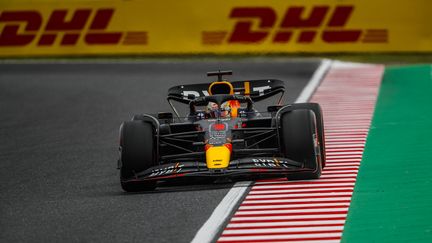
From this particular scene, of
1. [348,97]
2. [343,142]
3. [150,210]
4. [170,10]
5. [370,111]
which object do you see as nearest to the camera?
[150,210]

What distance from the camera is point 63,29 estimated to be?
2959 centimetres

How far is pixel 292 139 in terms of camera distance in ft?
43.2

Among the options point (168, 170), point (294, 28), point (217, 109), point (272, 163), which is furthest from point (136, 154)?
point (294, 28)

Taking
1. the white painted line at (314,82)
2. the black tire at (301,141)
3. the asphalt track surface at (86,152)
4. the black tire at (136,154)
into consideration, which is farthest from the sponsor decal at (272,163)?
the white painted line at (314,82)

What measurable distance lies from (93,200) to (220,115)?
2.04 m

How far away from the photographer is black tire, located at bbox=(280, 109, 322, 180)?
13.1m

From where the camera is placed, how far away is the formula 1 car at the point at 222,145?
42.3 feet

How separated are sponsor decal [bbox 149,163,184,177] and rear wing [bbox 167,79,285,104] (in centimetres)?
192

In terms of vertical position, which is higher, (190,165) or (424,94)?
(424,94)

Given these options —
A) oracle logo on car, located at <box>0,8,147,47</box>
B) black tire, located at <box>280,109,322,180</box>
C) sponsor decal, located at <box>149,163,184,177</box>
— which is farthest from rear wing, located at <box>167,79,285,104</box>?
oracle logo on car, located at <box>0,8,147,47</box>

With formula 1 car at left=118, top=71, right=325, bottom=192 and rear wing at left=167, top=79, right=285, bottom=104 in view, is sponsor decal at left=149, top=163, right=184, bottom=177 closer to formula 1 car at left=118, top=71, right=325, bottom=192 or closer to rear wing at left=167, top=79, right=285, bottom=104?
formula 1 car at left=118, top=71, right=325, bottom=192

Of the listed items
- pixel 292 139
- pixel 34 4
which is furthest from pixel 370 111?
pixel 34 4

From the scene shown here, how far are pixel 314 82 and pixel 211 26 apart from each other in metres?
4.22

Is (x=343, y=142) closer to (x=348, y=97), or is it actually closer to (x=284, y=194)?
(x=284, y=194)
